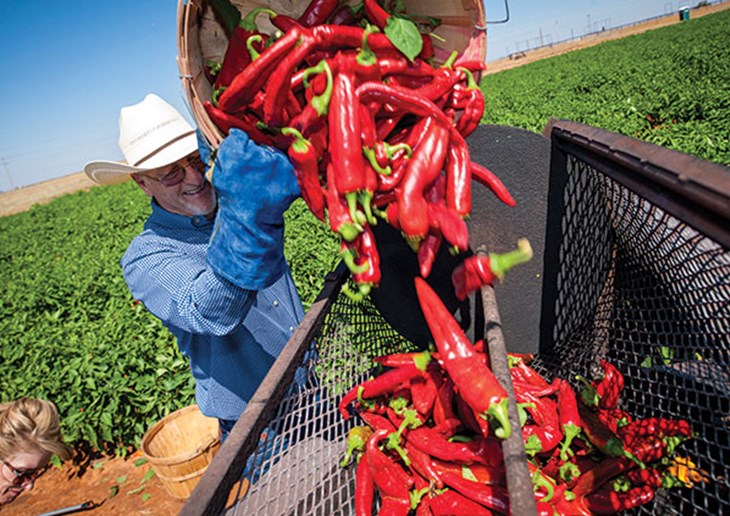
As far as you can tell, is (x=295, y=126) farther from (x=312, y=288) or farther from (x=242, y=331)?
(x=312, y=288)

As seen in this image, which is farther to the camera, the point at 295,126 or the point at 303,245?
the point at 303,245

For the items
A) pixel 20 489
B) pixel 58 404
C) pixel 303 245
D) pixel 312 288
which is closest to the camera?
pixel 20 489

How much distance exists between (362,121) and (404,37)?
0.41 m

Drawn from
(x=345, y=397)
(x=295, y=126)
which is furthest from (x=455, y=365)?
(x=295, y=126)

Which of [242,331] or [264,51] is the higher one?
[264,51]

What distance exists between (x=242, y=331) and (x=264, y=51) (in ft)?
5.73

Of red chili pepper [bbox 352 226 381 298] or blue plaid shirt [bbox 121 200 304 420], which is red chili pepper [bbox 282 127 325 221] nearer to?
red chili pepper [bbox 352 226 381 298]

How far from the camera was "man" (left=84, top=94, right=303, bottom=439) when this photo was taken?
193cm

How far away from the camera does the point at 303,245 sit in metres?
7.92

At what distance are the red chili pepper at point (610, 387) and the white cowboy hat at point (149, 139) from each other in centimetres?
279

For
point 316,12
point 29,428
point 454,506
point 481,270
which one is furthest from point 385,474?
point 29,428

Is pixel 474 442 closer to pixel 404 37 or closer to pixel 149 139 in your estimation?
pixel 404 37

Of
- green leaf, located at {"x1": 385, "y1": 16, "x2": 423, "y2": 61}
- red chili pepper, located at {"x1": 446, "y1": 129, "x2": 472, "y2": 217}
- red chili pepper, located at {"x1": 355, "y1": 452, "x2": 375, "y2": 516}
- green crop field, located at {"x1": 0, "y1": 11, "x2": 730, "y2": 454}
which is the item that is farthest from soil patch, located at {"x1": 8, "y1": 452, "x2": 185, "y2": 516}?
green leaf, located at {"x1": 385, "y1": 16, "x2": 423, "y2": 61}

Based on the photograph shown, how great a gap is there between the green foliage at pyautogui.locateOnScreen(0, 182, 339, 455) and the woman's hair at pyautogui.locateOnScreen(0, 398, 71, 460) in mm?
607
